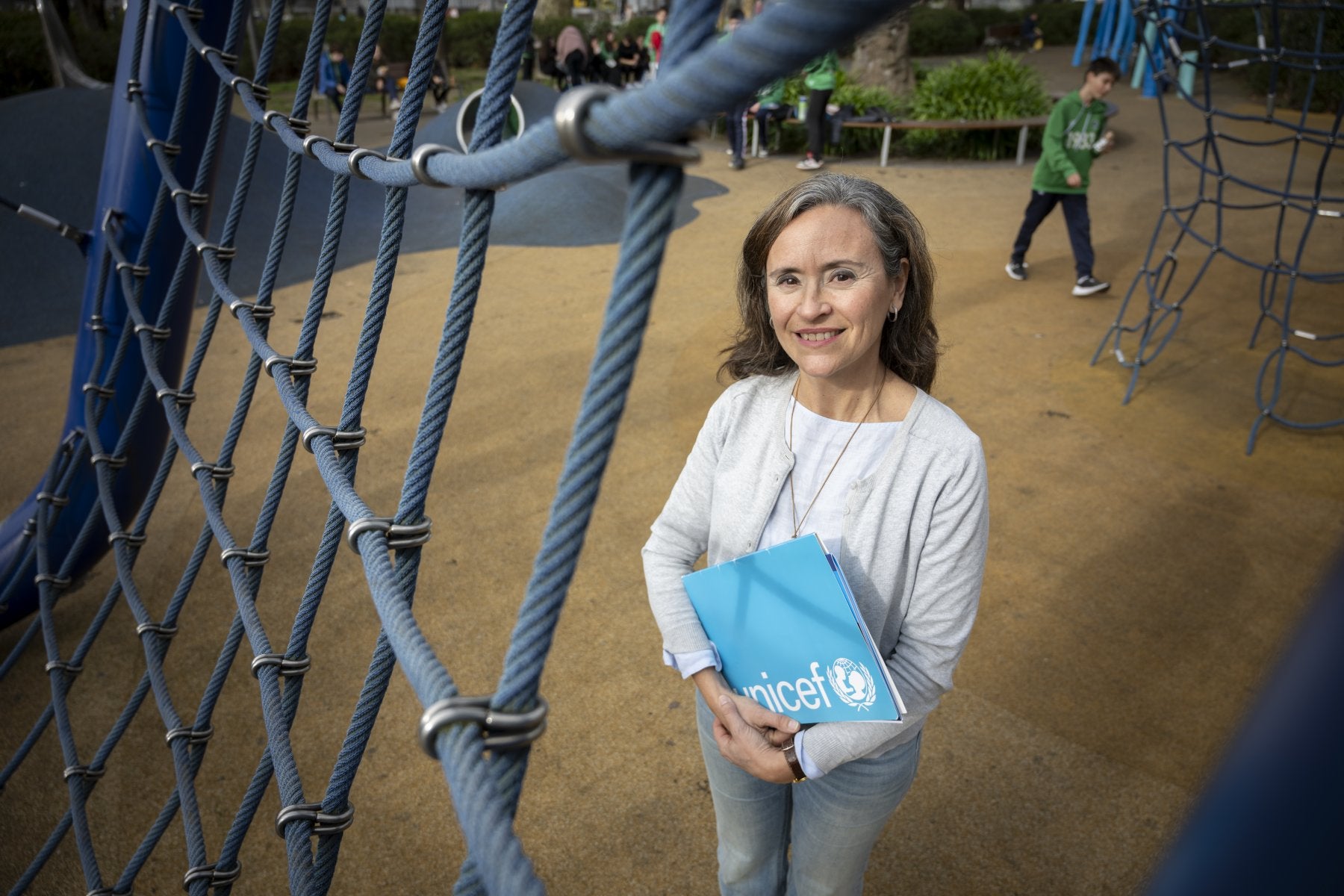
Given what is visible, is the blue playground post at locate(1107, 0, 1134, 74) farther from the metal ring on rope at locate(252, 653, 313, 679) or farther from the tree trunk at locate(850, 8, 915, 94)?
the metal ring on rope at locate(252, 653, 313, 679)

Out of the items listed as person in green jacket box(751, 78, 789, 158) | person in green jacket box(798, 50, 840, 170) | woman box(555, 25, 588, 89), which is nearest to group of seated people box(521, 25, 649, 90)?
woman box(555, 25, 588, 89)

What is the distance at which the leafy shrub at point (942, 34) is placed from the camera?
21.8m

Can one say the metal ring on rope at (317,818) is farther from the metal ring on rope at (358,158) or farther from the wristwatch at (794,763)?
the metal ring on rope at (358,158)

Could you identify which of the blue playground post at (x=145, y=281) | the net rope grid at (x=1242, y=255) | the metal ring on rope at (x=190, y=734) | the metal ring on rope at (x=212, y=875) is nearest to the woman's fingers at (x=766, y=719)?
the metal ring on rope at (x=212, y=875)

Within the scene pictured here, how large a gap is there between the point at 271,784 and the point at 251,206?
5680 mm

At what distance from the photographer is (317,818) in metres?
1.25

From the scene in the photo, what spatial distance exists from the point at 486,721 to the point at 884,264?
0.87m

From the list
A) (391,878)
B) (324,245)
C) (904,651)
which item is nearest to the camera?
(904,651)

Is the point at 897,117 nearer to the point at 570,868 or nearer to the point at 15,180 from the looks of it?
the point at 15,180

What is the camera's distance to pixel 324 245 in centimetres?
161

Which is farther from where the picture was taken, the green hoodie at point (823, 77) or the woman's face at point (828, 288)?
the green hoodie at point (823, 77)

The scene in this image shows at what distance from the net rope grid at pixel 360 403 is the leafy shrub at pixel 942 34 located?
74.1 ft

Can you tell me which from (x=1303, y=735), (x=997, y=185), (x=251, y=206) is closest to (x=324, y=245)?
(x=1303, y=735)

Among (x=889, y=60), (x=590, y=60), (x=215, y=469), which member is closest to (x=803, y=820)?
(x=215, y=469)
